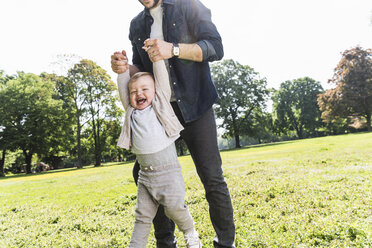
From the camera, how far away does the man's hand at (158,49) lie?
67.6 inches

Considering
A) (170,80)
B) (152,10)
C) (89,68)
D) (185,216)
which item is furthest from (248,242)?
(89,68)

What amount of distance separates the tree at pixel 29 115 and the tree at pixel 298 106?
41128 mm

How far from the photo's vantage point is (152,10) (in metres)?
2.19

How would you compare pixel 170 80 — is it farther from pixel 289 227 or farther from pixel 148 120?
pixel 289 227

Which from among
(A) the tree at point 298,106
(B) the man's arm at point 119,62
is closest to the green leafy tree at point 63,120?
(B) the man's arm at point 119,62

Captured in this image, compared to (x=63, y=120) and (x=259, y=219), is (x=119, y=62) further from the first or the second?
(x=63, y=120)

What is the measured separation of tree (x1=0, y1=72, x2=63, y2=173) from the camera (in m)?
27.0

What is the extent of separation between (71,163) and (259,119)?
46.0 m

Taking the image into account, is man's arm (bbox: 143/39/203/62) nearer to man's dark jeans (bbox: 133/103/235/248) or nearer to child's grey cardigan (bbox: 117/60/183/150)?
child's grey cardigan (bbox: 117/60/183/150)

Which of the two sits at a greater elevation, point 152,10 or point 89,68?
point 89,68

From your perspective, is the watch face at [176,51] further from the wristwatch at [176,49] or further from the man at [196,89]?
the man at [196,89]

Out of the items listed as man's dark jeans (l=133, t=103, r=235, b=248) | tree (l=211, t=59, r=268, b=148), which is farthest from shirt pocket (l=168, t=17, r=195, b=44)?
tree (l=211, t=59, r=268, b=148)

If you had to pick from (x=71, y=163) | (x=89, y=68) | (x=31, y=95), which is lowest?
(x=71, y=163)

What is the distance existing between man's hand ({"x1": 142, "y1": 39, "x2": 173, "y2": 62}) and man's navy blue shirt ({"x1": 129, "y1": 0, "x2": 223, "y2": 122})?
32 cm
